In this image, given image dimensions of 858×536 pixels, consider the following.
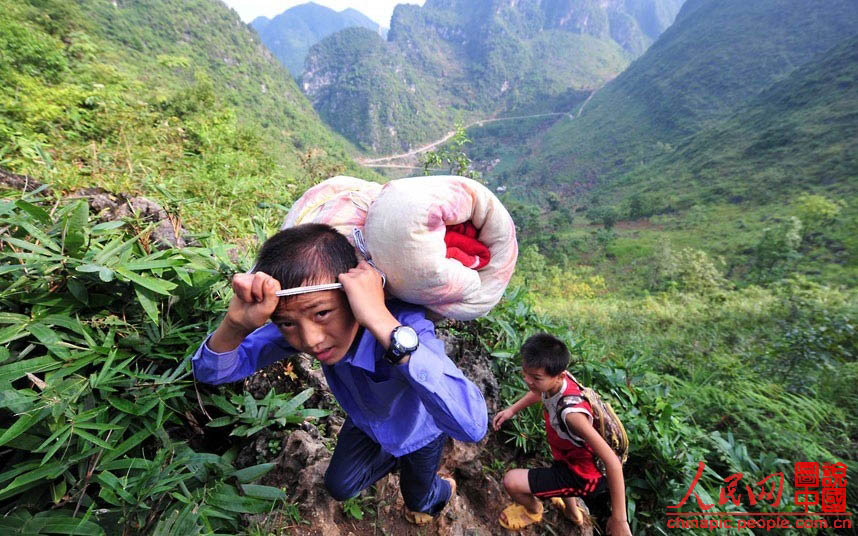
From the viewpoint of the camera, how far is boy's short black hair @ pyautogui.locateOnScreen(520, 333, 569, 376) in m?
1.87

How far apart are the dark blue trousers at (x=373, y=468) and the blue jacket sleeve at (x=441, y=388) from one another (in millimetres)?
550

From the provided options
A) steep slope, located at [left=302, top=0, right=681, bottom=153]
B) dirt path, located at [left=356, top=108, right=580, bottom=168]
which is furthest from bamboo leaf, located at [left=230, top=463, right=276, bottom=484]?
steep slope, located at [left=302, top=0, right=681, bottom=153]

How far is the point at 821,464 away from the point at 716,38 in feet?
295

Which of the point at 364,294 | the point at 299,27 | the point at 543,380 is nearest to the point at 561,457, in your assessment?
the point at 543,380

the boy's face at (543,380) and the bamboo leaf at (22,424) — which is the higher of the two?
the bamboo leaf at (22,424)

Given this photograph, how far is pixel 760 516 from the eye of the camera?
2.40m

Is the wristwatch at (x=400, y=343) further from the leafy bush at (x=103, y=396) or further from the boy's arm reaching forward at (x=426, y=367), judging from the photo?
the leafy bush at (x=103, y=396)

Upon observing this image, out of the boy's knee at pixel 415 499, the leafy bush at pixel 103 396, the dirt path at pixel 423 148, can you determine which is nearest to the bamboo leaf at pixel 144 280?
the leafy bush at pixel 103 396

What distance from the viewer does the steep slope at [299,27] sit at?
14450 centimetres

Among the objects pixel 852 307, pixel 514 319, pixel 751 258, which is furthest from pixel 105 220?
pixel 751 258

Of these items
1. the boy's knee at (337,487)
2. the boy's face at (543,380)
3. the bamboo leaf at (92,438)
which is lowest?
the boy's knee at (337,487)

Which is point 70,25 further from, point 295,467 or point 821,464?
point 821,464

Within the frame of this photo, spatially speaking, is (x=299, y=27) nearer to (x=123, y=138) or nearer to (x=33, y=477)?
(x=123, y=138)

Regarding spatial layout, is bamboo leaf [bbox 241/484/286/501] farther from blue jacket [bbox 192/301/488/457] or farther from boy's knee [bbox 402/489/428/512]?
boy's knee [bbox 402/489/428/512]
